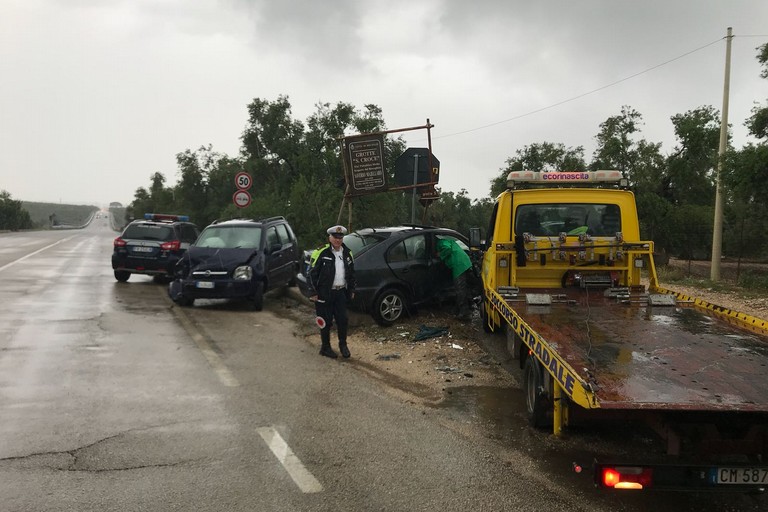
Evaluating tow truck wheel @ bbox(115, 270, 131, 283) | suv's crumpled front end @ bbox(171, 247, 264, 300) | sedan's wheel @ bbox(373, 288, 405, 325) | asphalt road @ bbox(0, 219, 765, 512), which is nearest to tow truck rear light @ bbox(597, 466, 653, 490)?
asphalt road @ bbox(0, 219, 765, 512)

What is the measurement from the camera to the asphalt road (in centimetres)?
376

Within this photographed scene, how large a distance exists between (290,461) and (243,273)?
7545 millimetres

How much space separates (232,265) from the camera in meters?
11.5

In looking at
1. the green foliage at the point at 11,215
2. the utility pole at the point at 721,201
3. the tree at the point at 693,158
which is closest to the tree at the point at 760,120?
the utility pole at the point at 721,201

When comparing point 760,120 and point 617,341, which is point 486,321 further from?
point 760,120

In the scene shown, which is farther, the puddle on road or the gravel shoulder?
the gravel shoulder

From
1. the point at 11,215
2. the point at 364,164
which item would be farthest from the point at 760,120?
the point at 11,215

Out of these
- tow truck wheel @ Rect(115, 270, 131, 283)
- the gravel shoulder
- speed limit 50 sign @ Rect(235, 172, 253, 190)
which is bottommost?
the gravel shoulder

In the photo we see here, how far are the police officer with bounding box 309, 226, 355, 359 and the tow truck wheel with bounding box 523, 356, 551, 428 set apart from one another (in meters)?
3.06

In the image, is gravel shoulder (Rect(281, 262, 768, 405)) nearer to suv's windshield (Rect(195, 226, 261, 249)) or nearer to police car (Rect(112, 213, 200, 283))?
suv's windshield (Rect(195, 226, 261, 249))

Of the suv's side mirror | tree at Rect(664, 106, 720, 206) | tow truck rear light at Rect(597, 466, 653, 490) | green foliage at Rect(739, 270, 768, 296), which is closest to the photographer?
tow truck rear light at Rect(597, 466, 653, 490)

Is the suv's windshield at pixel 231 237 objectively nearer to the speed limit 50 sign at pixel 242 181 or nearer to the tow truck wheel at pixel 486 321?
the speed limit 50 sign at pixel 242 181

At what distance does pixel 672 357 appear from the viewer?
4367mm

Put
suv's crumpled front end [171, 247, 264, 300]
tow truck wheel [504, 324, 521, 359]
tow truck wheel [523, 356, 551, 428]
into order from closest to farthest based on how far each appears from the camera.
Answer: tow truck wheel [523, 356, 551, 428] → tow truck wheel [504, 324, 521, 359] → suv's crumpled front end [171, 247, 264, 300]
